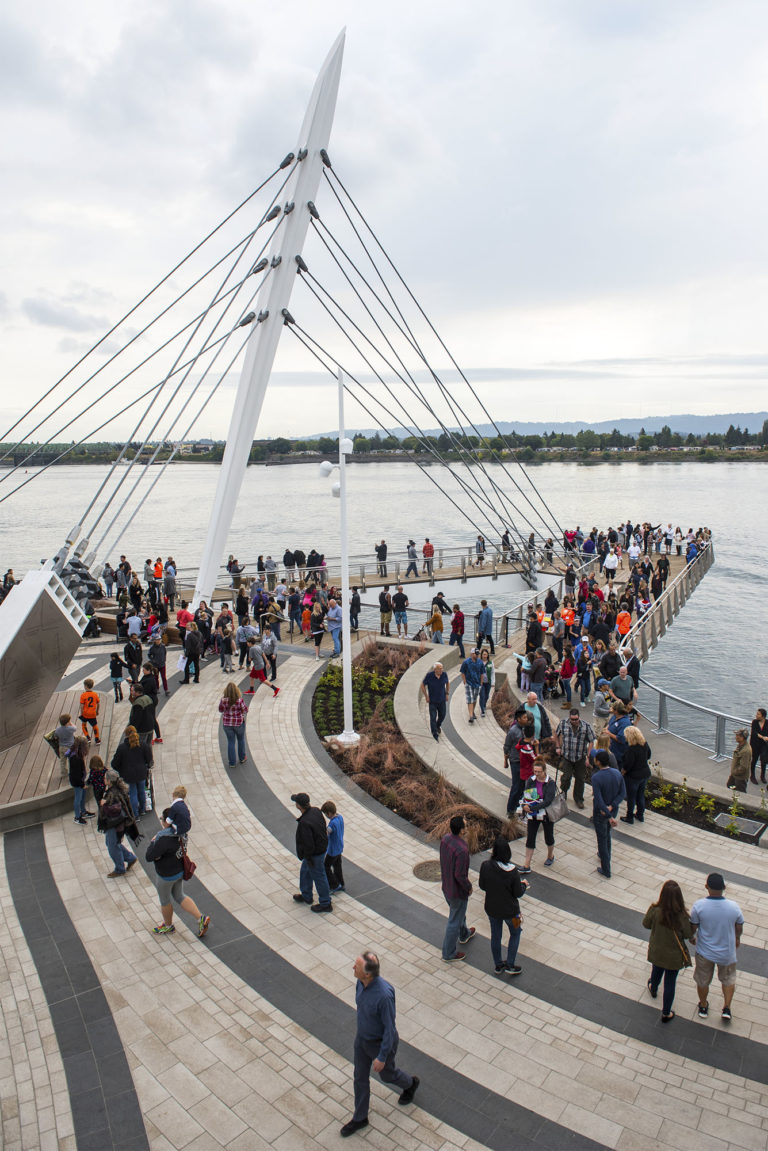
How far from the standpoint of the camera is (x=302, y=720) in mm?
12773

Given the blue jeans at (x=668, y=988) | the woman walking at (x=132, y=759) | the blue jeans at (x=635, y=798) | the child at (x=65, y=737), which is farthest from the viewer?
the child at (x=65, y=737)

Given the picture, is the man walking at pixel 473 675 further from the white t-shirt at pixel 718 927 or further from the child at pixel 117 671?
the white t-shirt at pixel 718 927

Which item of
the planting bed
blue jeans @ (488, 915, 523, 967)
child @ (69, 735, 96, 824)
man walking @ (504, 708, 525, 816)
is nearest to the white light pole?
the planting bed

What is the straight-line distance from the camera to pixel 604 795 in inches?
294

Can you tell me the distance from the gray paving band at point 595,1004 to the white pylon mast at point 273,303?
9.01 meters

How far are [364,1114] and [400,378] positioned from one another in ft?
55.0

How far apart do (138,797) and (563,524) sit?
2366 inches

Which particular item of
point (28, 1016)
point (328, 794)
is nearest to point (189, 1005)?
point (28, 1016)

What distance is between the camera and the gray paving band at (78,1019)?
4918mm

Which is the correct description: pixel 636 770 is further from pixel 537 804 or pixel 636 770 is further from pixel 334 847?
pixel 334 847

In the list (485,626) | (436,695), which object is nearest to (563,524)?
(485,626)

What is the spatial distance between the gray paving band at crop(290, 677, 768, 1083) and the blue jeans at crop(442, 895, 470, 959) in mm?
209

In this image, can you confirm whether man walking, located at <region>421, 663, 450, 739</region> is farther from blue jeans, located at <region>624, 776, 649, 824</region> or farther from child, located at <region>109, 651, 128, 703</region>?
child, located at <region>109, 651, 128, 703</region>

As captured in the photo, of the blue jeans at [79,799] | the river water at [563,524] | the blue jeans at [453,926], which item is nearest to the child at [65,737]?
the blue jeans at [79,799]
